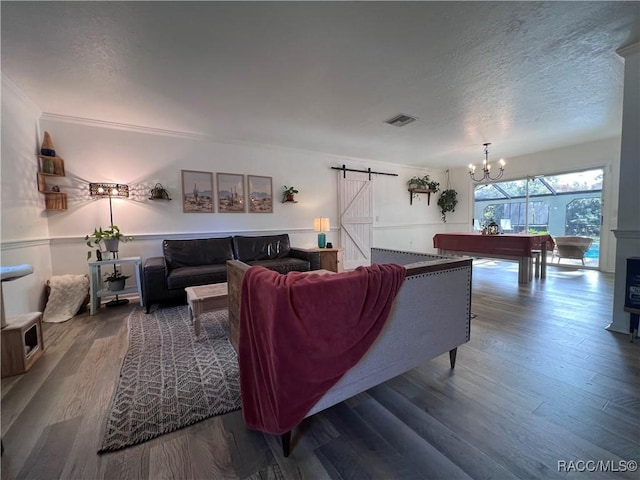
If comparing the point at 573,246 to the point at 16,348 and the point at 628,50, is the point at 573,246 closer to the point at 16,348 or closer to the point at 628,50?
the point at 628,50

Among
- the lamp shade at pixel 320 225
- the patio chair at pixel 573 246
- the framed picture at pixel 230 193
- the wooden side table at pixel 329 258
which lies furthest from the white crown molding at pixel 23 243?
the patio chair at pixel 573 246

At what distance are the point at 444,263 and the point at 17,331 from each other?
3046 millimetres

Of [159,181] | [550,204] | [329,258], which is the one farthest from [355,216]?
[550,204]

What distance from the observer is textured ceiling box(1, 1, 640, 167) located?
1.78m

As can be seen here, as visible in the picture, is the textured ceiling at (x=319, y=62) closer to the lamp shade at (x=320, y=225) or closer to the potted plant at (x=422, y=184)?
the lamp shade at (x=320, y=225)

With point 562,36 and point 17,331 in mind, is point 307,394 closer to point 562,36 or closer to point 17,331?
point 17,331

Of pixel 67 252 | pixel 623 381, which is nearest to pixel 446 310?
pixel 623 381

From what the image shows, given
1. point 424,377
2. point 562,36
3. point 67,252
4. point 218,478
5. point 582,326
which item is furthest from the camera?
point 67,252

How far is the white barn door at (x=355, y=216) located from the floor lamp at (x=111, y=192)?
12.5 ft

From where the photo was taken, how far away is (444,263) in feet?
5.57

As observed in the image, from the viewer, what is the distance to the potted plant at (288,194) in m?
4.93

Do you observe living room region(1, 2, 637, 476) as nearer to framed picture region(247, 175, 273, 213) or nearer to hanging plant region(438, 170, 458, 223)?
framed picture region(247, 175, 273, 213)

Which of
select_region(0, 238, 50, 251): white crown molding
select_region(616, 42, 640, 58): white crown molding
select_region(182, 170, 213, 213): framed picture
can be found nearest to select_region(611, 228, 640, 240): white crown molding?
select_region(616, 42, 640, 58): white crown molding

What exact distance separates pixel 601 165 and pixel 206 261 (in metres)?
7.38
